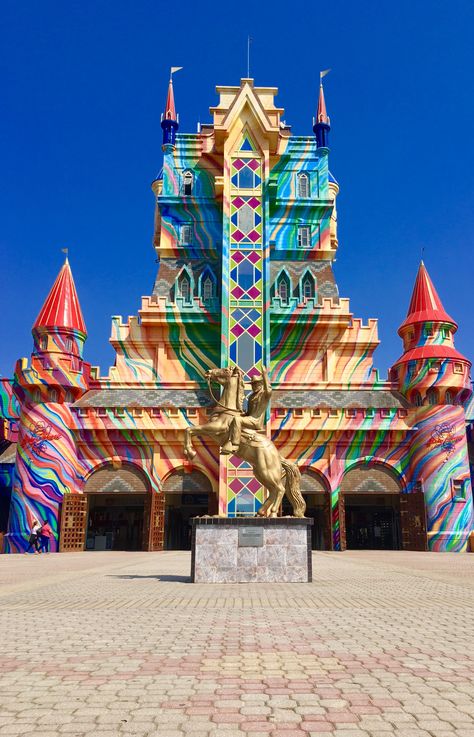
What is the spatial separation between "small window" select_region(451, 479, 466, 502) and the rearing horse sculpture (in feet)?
60.7

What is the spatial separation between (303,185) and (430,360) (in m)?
15.5

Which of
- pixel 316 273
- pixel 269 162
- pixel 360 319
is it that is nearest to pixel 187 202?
pixel 269 162

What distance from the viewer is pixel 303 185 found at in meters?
42.1

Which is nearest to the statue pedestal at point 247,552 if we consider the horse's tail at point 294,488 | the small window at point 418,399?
the horse's tail at point 294,488

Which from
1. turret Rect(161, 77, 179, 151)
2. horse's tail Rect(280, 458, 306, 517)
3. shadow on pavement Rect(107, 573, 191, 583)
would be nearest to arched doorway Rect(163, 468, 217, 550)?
shadow on pavement Rect(107, 573, 191, 583)

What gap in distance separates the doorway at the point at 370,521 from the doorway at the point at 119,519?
1307 centimetres

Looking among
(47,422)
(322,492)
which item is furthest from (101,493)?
(322,492)

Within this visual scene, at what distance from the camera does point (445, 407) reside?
33406 mm

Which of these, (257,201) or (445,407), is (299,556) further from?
(257,201)

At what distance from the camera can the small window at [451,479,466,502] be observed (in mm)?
32219

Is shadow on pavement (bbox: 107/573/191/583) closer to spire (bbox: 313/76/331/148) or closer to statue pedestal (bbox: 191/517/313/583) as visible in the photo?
statue pedestal (bbox: 191/517/313/583)

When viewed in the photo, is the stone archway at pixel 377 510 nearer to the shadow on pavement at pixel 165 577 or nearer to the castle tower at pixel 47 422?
the castle tower at pixel 47 422

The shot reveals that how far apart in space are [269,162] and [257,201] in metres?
3.67

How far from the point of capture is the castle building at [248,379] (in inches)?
1277
